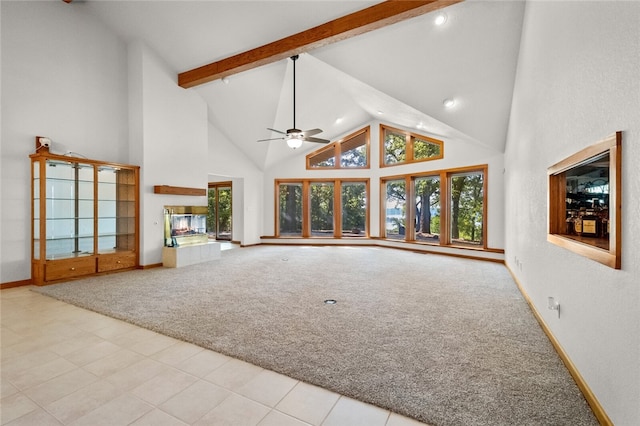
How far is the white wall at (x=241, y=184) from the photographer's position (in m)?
8.45

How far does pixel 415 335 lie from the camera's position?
2879 millimetres

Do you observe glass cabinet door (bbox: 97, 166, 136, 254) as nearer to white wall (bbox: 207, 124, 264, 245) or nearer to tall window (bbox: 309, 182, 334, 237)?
white wall (bbox: 207, 124, 264, 245)

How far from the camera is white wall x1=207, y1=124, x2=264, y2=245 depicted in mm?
8445

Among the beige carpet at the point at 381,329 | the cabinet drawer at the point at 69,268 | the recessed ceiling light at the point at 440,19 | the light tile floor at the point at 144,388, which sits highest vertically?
the recessed ceiling light at the point at 440,19

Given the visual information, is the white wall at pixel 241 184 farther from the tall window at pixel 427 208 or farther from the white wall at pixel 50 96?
the tall window at pixel 427 208

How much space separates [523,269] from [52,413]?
512 centimetres

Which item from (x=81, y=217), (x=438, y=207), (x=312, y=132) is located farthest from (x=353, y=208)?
(x=81, y=217)

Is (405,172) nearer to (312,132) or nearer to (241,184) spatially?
(312,132)

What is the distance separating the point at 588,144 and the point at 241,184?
8.54m

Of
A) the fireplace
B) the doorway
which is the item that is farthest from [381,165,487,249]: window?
the doorway

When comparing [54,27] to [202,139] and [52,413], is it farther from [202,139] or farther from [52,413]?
[52,413]

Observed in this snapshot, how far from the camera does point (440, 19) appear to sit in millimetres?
4176

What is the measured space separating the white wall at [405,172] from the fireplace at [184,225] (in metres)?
3.12

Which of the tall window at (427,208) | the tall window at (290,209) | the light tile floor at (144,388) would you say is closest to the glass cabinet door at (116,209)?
the light tile floor at (144,388)
